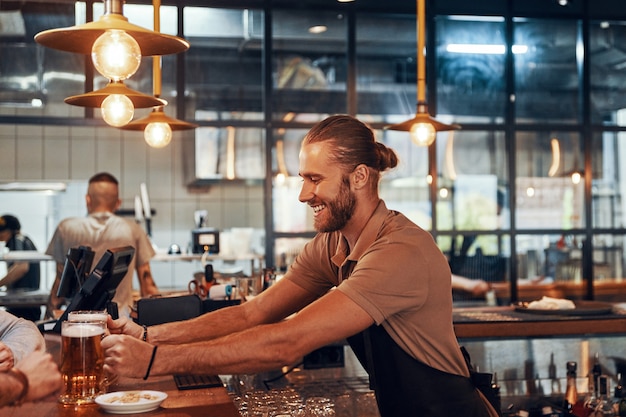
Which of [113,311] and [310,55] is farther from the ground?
[310,55]

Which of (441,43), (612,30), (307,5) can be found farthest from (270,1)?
(612,30)

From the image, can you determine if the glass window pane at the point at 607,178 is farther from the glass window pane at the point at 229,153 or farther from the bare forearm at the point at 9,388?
the bare forearm at the point at 9,388

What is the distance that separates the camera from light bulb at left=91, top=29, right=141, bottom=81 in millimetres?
2572

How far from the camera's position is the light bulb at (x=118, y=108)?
3465 millimetres

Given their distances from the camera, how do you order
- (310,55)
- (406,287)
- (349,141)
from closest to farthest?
(406,287), (349,141), (310,55)

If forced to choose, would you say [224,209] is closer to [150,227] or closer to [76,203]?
[150,227]

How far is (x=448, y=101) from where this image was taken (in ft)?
23.2

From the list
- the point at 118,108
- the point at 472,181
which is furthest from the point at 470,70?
the point at 118,108

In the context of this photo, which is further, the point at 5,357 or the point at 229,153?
the point at 229,153

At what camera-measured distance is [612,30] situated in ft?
24.3

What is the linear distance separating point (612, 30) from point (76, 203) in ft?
16.9

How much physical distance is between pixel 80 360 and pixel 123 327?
Answer: 37cm

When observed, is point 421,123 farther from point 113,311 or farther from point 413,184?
point 413,184

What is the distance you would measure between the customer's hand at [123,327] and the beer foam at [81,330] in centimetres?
25
